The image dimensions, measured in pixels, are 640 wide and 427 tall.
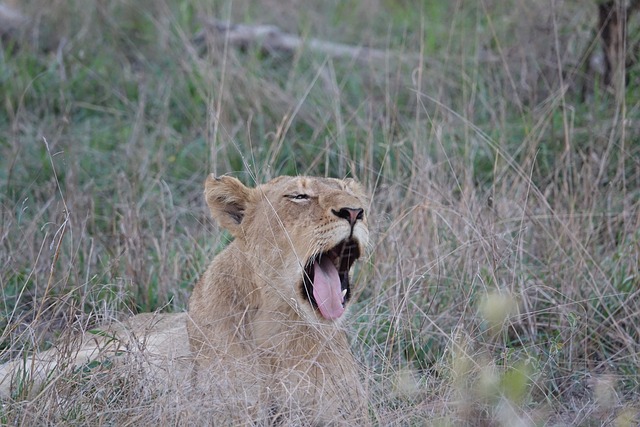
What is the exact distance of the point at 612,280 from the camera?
5113mm

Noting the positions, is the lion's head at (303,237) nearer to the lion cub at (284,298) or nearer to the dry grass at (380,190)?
the lion cub at (284,298)

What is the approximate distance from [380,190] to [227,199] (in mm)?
2118

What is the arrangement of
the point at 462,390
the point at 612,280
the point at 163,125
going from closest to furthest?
the point at 462,390 → the point at 612,280 → the point at 163,125

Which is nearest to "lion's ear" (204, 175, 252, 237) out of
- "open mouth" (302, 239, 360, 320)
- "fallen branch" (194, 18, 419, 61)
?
"open mouth" (302, 239, 360, 320)

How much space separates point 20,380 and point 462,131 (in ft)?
11.6

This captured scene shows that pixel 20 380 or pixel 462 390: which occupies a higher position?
pixel 462 390

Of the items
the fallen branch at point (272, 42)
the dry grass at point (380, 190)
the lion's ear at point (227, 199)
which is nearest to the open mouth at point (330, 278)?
the dry grass at point (380, 190)

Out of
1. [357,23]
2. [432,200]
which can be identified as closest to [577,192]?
[432,200]

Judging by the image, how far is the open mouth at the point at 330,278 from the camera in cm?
385

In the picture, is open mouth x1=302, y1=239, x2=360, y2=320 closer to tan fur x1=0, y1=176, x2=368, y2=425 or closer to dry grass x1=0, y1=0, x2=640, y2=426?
tan fur x1=0, y1=176, x2=368, y2=425

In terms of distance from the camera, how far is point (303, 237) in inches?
153

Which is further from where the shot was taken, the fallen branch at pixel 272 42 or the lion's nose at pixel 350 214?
the fallen branch at pixel 272 42

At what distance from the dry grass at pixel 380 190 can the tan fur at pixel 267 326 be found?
124 millimetres

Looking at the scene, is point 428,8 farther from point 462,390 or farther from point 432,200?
point 462,390
